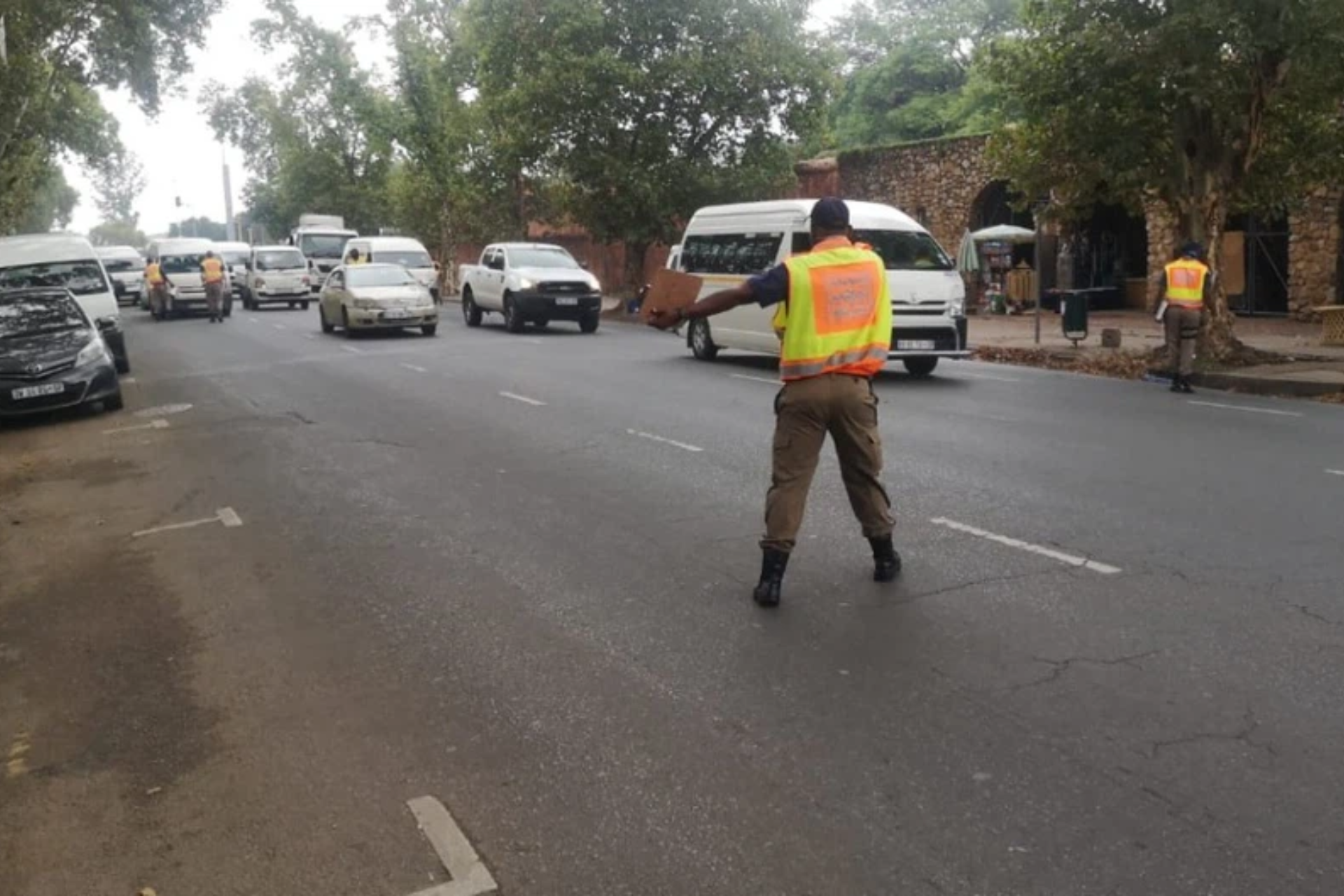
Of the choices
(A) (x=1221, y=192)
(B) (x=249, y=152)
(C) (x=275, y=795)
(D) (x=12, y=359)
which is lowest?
(C) (x=275, y=795)

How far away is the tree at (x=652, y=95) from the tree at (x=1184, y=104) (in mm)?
11702

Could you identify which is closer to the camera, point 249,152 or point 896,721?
point 896,721

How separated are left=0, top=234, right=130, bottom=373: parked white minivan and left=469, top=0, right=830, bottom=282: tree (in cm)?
1192

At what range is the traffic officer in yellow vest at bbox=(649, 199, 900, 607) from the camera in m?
5.96

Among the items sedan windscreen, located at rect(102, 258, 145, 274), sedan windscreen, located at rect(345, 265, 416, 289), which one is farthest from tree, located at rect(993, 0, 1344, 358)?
sedan windscreen, located at rect(102, 258, 145, 274)

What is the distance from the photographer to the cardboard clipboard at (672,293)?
643cm

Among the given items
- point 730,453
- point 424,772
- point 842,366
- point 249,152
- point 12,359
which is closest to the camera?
point 424,772

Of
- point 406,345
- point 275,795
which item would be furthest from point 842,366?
point 406,345

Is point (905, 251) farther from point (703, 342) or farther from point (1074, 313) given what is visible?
point (1074, 313)

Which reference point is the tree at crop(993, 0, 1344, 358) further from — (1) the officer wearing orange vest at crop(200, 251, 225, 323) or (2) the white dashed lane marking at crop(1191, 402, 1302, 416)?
(1) the officer wearing orange vest at crop(200, 251, 225, 323)

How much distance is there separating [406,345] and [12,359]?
913 cm

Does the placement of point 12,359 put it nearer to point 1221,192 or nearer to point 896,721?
point 896,721

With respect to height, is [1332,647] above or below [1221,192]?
below

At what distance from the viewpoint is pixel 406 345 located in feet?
75.6
